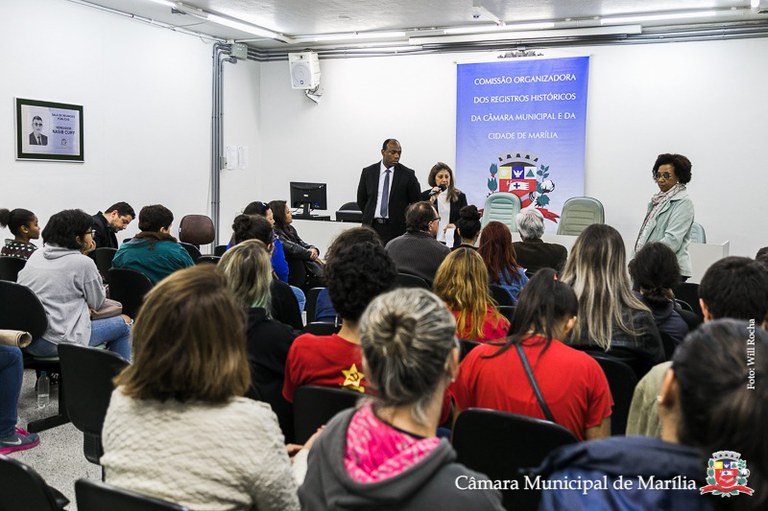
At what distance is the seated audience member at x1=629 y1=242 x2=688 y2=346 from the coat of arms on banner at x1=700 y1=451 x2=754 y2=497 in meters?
2.07

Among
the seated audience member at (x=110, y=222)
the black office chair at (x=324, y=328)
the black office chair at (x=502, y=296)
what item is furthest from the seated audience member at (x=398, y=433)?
the seated audience member at (x=110, y=222)

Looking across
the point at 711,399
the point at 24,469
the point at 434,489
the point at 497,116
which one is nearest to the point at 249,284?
the point at 24,469

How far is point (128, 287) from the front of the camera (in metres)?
4.51

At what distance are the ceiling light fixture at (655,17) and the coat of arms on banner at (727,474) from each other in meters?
7.72

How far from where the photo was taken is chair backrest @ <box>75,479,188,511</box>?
1.38m

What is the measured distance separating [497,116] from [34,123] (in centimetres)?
Answer: 548

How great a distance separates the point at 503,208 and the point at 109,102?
185 inches

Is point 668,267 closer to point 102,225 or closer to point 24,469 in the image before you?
point 24,469

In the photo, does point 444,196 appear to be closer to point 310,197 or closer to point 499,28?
point 310,197

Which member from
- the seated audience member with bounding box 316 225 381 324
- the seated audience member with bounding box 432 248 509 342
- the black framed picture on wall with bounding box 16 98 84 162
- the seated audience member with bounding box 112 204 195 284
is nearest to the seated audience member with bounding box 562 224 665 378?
the seated audience member with bounding box 432 248 509 342

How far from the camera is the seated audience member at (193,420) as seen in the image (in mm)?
1497

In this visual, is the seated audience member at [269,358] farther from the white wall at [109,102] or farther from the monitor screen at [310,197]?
the monitor screen at [310,197]

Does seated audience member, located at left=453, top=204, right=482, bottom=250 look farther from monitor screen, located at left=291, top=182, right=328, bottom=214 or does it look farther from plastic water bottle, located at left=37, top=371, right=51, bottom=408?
monitor screen, located at left=291, top=182, right=328, bottom=214

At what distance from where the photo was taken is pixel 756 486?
3.15 feet
